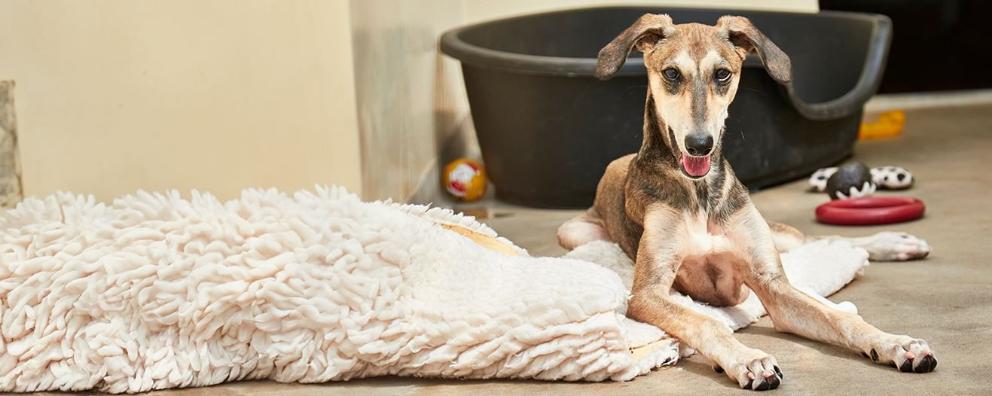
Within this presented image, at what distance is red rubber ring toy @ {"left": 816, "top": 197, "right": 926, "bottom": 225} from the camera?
4441 mm

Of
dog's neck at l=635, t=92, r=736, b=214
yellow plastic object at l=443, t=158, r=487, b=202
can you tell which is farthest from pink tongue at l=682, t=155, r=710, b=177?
yellow plastic object at l=443, t=158, r=487, b=202

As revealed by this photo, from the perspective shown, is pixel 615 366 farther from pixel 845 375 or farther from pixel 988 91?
pixel 988 91

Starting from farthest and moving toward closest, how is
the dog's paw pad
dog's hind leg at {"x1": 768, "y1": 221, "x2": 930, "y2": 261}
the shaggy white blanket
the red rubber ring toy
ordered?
the red rubber ring toy, dog's hind leg at {"x1": 768, "y1": 221, "x2": 930, "y2": 261}, the shaggy white blanket, the dog's paw pad

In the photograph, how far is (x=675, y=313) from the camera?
119 inches

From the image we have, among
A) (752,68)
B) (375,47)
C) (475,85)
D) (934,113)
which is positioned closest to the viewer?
(375,47)

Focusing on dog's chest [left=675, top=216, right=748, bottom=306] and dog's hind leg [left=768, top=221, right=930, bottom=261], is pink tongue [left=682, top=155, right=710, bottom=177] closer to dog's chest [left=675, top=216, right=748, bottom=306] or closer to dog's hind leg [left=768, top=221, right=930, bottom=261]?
dog's chest [left=675, top=216, right=748, bottom=306]

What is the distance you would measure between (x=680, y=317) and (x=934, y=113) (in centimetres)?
448

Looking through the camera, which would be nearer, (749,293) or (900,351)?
(900,351)

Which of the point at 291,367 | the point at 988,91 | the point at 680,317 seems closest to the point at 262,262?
the point at 291,367

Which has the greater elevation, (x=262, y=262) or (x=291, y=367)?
(x=262, y=262)

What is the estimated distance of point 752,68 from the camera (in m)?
4.91

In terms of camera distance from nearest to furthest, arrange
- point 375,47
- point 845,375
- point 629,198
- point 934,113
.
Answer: point 845,375 → point 629,198 → point 375,47 → point 934,113

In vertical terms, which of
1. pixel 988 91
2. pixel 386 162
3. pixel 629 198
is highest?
pixel 629 198

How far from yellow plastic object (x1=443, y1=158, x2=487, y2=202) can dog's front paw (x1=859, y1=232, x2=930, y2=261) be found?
2005 millimetres
